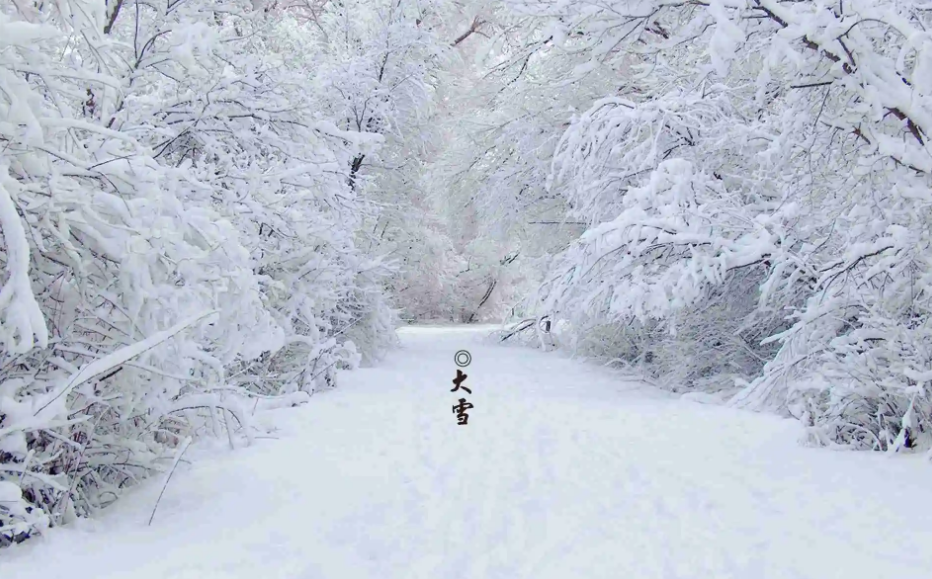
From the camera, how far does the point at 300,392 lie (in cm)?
730

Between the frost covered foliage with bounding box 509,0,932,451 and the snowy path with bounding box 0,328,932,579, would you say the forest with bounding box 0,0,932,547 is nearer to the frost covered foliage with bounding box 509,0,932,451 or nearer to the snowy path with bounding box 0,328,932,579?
the frost covered foliage with bounding box 509,0,932,451

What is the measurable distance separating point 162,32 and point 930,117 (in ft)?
15.8

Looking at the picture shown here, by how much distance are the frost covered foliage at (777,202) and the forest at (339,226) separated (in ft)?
0.08

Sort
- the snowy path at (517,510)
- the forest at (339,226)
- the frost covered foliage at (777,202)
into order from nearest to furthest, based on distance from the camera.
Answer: the snowy path at (517,510) < the forest at (339,226) < the frost covered foliage at (777,202)

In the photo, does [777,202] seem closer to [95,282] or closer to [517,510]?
[517,510]

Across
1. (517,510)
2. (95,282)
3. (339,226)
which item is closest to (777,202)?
(339,226)

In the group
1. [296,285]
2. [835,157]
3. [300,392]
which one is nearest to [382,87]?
[296,285]

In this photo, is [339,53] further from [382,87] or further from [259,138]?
[259,138]

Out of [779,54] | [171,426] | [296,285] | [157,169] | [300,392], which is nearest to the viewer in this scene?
[157,169]

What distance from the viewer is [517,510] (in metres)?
3.84

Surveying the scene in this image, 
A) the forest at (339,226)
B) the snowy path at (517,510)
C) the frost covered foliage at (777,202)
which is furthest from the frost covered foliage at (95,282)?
the frost covered foliage at (777,202)

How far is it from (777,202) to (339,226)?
5.12m

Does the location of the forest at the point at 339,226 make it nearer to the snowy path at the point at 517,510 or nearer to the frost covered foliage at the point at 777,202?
the frost covered foliage at the point at 777,202

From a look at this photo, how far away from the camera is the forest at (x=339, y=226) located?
3.16 m
